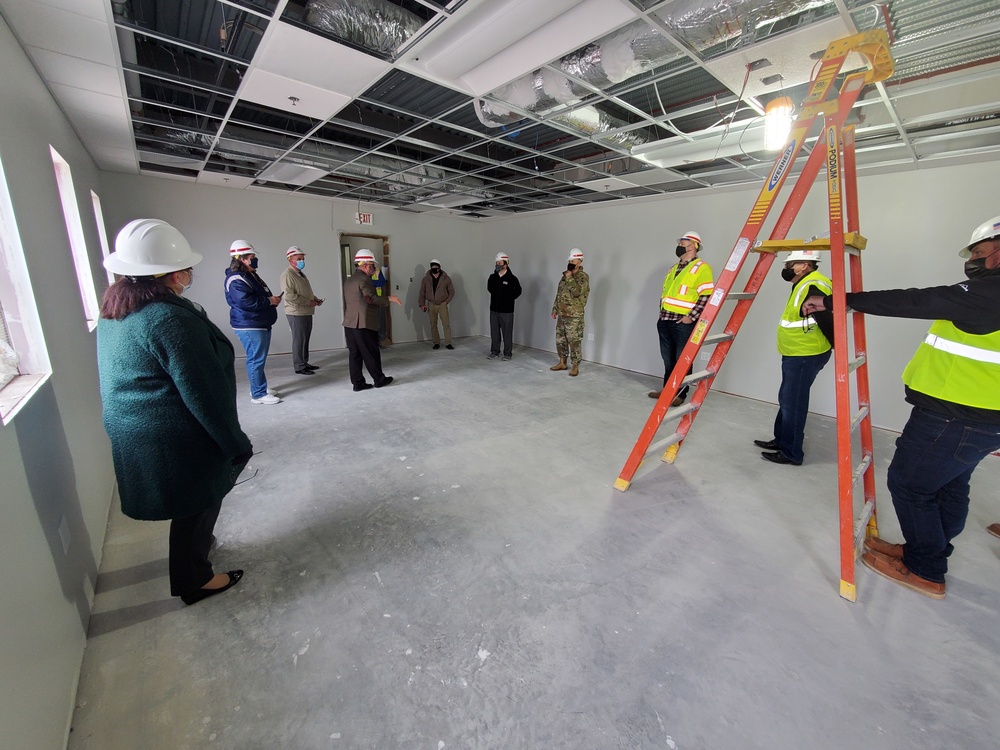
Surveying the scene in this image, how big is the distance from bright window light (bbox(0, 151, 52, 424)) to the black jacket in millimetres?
4754

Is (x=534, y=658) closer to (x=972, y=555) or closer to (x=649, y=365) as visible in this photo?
(x=972, y=555)

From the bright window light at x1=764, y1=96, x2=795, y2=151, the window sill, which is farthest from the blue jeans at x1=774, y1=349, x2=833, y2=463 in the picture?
the window sill

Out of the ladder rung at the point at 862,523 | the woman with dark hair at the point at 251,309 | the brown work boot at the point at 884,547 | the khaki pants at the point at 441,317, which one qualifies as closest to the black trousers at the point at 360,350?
the woman with dark hair at the point at 251,309

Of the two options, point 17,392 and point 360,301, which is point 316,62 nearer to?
point 17,392

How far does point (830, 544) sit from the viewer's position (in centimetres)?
206

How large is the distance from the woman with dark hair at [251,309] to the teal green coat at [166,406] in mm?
2533

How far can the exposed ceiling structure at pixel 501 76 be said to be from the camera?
172 cm

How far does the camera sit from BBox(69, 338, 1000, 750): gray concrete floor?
1234 mm

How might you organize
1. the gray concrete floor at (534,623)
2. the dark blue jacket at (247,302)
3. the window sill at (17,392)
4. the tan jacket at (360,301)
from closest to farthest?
1. the window sill at (17,392)
2. the gray concrete floor at (534,623)
3. the dark blue jacket at (247,302)
4. the tan jacket at (360,301)

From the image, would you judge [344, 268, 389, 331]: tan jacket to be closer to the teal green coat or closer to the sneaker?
the sneaker

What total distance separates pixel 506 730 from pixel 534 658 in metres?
0.25

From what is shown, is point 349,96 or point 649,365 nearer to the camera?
A: point 349,96

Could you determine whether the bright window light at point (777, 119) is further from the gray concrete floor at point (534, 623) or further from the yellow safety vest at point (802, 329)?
the gray concrete floor at point (534, 623)

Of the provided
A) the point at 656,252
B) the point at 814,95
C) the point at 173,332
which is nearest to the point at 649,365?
the point at 656,252
